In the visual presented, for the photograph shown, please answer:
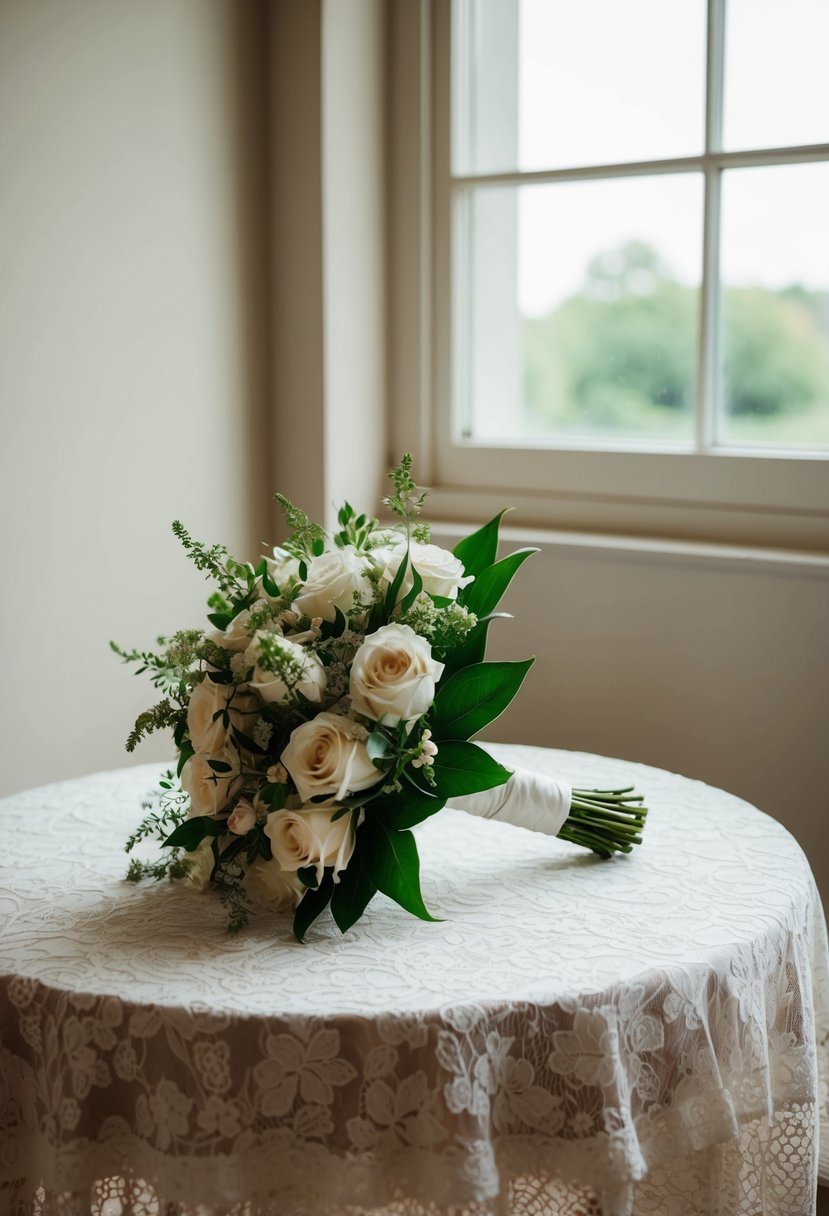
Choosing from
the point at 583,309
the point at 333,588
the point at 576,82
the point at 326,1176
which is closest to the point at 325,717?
the point at 333,588

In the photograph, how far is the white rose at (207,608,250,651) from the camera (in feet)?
4.40

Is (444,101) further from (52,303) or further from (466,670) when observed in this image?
(466,670)

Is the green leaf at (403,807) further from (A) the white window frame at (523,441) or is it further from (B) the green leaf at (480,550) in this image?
(A) the white window frame at (523,441)

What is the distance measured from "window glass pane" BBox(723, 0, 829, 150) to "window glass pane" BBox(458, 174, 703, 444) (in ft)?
0.50

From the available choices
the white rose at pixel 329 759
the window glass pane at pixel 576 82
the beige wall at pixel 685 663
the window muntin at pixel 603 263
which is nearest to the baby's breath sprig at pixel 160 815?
the white rose at pixel 329 759

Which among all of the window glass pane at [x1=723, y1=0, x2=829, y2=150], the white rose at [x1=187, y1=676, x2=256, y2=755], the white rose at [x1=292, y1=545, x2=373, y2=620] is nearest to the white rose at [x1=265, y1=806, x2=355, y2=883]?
the white rose at [x1=187, y1=676, x2=256, y2=755]

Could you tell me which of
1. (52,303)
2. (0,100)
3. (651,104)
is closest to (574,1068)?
(52,303)

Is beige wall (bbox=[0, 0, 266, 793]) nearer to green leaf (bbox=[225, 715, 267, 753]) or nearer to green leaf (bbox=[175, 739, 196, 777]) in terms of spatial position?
green leaf (bbox=[175, 739, 196, 777])

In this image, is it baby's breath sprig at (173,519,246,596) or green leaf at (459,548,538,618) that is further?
green leaf at (459,548,538,618)

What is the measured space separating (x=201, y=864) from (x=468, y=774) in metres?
0.32

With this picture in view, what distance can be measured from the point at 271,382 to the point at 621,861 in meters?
1.40

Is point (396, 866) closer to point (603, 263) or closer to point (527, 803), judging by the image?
point (527, 803)

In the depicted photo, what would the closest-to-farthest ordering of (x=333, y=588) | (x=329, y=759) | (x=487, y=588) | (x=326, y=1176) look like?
(x=326, y=1176) → (x=329, y=759) → (x=333, y=588) → (x=487, y=588)

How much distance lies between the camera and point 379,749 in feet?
4.20
